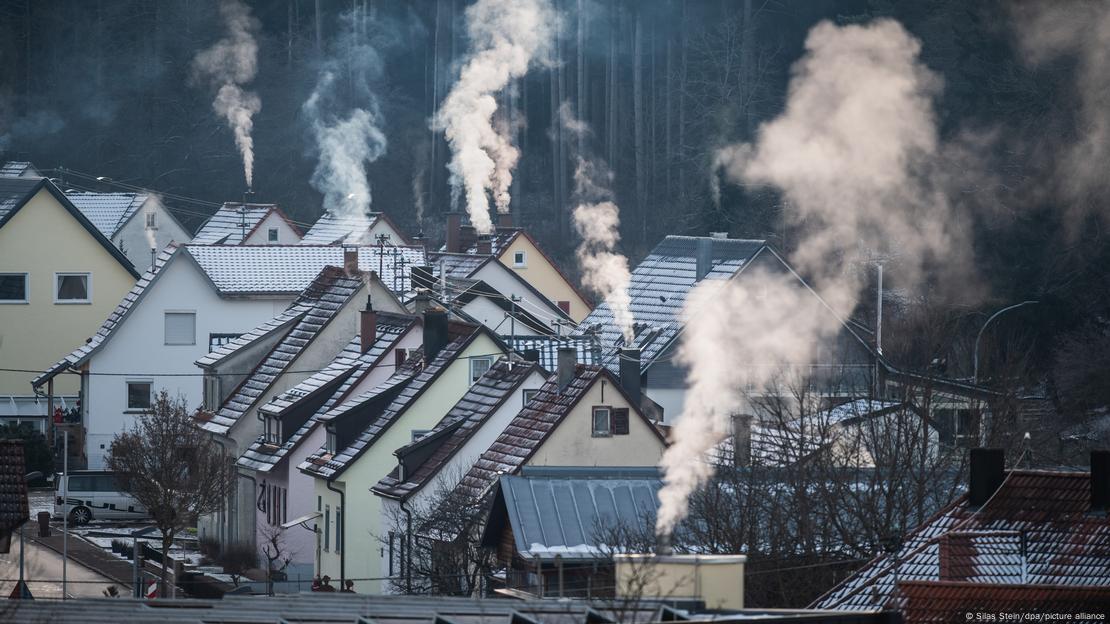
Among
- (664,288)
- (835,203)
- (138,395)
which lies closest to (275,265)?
(138,395)

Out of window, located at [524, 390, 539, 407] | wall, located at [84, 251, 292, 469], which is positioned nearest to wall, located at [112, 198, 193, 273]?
wall, located at [84, 251, 292, 469]

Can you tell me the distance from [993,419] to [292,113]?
6716 centimetres

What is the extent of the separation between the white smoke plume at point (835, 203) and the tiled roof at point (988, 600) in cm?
1787

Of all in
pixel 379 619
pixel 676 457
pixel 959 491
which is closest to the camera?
pixel 379 619

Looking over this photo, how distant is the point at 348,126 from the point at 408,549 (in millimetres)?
64369

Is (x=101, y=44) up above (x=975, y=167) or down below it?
above

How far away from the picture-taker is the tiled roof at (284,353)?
42.7 metres

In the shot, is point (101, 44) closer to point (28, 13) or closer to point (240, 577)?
point (28, 13)

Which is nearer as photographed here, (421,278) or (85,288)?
Result: (421,278)

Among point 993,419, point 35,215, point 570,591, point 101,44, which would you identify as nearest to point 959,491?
point 993,419

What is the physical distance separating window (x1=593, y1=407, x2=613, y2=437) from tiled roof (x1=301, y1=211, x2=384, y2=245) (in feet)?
127

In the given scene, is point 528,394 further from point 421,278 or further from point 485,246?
point 485,246

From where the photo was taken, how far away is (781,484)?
3053 centimetres

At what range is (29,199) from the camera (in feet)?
190
